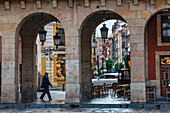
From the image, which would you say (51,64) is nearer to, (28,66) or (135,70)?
(28,66)

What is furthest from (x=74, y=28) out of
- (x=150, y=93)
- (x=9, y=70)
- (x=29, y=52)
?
(x=150, y=93)

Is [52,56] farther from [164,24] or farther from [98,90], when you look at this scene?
[164,24]

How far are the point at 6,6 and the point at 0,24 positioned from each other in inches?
38.5

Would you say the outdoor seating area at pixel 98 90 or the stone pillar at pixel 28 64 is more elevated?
the stone pillar at pixel 28 64

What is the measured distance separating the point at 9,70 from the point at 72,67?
127 inches

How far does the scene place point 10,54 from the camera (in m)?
16.5

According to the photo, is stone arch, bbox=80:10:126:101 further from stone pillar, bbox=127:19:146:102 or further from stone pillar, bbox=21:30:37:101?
stone pillar, bbox=127:19:146:102

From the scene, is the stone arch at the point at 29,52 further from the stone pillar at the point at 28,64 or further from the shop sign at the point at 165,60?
the shop sign at the point at 165,60

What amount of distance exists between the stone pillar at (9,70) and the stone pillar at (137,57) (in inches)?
233

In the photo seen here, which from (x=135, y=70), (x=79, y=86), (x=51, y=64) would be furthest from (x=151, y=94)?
(x=51, y=64)

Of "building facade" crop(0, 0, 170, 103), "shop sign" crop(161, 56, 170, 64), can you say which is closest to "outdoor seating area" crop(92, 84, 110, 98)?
"building facade" crop(0, 0, 170, 103)

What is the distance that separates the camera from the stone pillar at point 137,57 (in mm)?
15844

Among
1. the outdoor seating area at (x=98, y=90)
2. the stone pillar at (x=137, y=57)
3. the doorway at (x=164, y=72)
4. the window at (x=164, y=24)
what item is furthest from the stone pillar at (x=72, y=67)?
the window at (x=164, y=24)

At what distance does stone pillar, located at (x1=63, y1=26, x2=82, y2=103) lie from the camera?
16.2m
